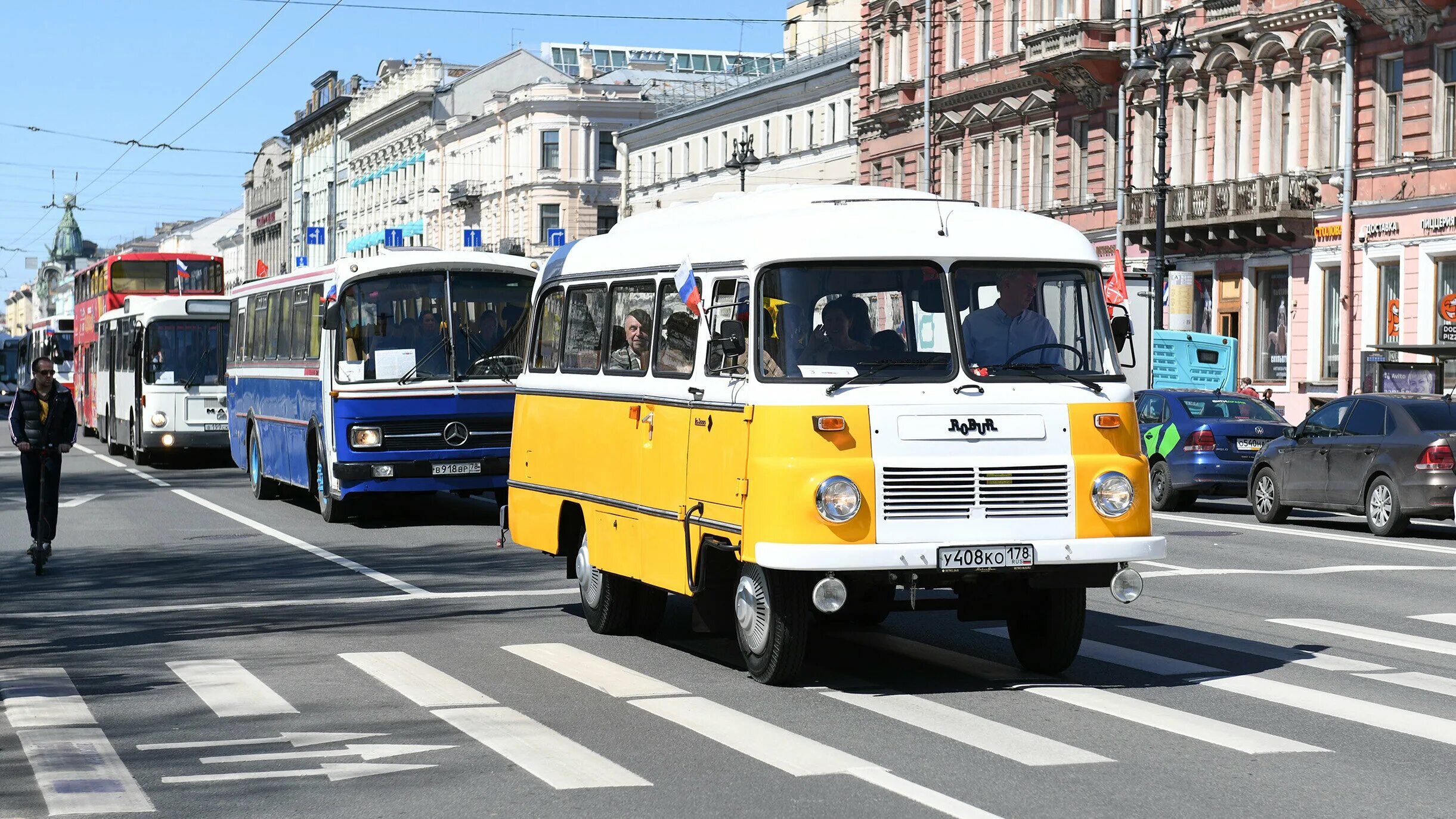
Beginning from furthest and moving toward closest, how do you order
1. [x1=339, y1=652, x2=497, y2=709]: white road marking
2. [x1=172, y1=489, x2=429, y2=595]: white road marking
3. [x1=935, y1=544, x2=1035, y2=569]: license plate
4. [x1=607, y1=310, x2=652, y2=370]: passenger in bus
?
[x1=172, y1=489, x2=429, y2=595]: white road marking < [x1=607, y1=310, x2=652, y2=370]: passenger in bus < [x1=339, y1=652, x2=497, y2=709]: white road marking < [x1=935, y1=544, x2=1035, y2=569]: license plate

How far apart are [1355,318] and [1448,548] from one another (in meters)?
21.9

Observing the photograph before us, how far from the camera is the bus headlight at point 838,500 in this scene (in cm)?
1015

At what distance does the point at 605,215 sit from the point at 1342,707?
95901 mm

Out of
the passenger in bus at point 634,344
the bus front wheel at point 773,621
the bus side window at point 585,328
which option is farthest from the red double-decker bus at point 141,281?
the bus front wheel at point 773,621

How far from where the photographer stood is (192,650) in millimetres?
12508

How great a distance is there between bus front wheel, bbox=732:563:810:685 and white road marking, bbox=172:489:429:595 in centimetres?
547

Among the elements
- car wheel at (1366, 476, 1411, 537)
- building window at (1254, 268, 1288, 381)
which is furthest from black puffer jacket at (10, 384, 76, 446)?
building window at (1254, 268, 1288, 381)

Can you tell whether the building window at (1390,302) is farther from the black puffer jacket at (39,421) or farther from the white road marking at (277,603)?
the black puffer jacket at (39,421)

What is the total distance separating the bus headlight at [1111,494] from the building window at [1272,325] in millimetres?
35500

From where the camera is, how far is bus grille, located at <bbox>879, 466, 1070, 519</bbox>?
33.8ft

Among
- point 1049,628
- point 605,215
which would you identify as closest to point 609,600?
point 1049,628

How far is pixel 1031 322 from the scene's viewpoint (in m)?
10.9

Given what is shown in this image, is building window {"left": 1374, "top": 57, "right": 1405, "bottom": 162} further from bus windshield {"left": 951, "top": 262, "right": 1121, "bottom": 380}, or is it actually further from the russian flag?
the russian flag

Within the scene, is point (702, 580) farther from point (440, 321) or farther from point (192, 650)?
point (440, 321)
